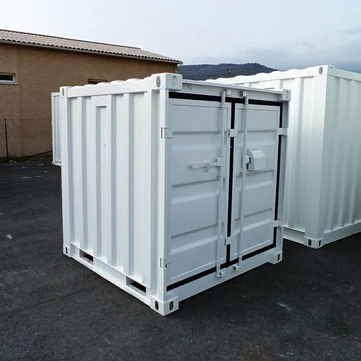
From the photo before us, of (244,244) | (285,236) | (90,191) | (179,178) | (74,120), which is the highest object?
(74,120)

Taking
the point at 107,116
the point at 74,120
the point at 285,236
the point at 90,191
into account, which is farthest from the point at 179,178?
the point at 285,236

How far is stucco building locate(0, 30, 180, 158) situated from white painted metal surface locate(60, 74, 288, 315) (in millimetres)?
10308

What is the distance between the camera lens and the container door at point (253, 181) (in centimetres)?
355

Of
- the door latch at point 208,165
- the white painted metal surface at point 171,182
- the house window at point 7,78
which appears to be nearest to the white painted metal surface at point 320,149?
the white painted metal surface at point 171,182

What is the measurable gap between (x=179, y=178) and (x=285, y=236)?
99.7 inches

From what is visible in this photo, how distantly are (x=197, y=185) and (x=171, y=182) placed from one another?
320 mm

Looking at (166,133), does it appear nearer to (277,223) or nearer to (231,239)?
(231,239)

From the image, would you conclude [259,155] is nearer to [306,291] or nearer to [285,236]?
[306,291]

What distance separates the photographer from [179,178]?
305 cm

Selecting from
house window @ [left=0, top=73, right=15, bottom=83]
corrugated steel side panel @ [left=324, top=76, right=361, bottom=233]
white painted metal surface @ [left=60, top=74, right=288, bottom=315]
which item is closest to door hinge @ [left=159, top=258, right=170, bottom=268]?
white painted metal surface @ [left=60, top=74, right=288, bottom=315]

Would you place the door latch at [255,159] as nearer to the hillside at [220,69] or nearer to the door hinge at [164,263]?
the door hinge at [164,263]

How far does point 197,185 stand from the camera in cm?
323

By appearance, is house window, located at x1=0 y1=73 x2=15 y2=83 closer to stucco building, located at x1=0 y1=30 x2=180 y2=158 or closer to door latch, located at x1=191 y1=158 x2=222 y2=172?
stucco building, located at x1=0 y1=30 x2=180 y2=158

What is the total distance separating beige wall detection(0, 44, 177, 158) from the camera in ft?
43.0
